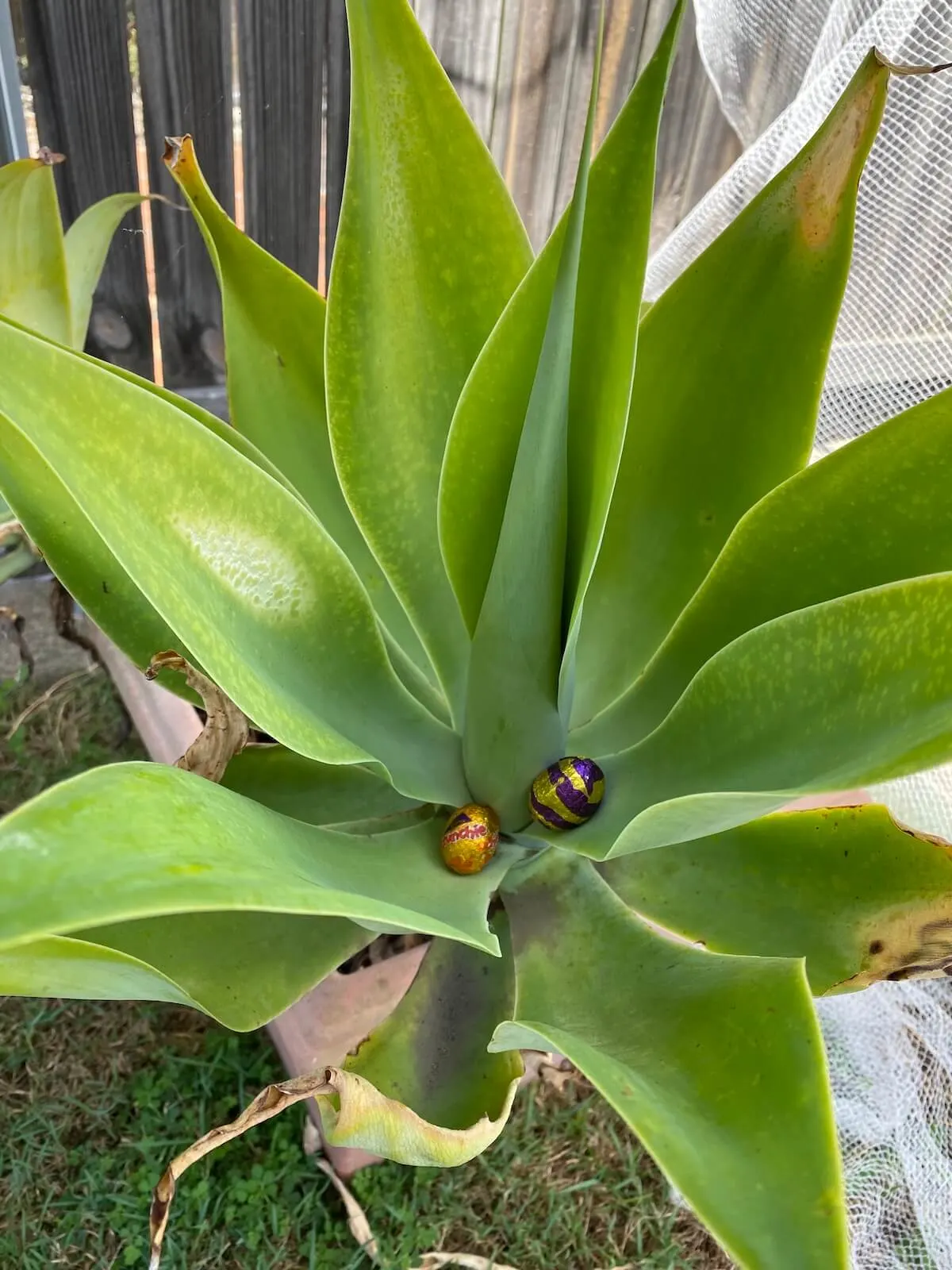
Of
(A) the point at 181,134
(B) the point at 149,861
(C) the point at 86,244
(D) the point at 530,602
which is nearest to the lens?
(B) the point at 149,861

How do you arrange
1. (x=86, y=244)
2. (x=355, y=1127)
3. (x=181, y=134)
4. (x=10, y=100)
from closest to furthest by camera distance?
(x=355, y=1127) → (x=86, y=244) → (x=10, y=100) → (x=181, y=134)

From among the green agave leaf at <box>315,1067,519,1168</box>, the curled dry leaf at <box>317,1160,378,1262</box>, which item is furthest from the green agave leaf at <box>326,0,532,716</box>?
the curled dry leaf at <box>317,1160,378,1262</box>

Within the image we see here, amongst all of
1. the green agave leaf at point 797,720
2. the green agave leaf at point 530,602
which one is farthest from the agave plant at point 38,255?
the green agave leaf at point 797,720

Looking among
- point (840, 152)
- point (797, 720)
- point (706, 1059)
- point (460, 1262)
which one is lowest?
point (460, 1262)

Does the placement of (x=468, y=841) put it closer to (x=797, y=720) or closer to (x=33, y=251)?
(x=797, y=720)

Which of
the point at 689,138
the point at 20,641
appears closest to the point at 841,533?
the point at 20,641

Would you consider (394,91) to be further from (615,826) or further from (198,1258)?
(198,1258)
